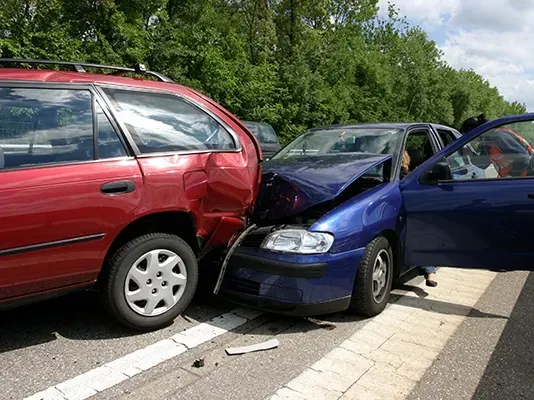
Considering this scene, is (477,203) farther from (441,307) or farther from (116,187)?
(116,187)

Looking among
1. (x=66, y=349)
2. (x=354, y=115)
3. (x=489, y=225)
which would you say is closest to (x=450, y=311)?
(x=489, y=225)

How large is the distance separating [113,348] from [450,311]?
2752mm

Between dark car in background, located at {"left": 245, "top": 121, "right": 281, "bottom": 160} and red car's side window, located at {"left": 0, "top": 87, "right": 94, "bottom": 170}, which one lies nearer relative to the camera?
red car's side window, located at {"left": 0, "top": 87, "right": 94, "bottom": 170}

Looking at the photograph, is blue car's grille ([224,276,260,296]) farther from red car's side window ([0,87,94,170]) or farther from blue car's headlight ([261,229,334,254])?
red car's side window ([0,87,94,170])

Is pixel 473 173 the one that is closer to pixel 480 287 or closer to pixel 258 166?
pixel 480 287

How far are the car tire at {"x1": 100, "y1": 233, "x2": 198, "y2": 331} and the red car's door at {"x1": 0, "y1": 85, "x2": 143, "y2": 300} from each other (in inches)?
6.7

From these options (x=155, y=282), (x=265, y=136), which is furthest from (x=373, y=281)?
(x=265, y=136)

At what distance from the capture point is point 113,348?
128 inches

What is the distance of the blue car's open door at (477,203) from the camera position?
388 cm

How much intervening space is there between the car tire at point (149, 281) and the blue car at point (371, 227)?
360 millimetres

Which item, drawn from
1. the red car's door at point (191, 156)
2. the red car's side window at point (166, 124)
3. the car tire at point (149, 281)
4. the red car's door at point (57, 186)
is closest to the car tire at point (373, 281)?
the red car's door at point (191, 156)

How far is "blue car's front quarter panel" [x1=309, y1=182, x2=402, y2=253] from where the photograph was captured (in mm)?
3625

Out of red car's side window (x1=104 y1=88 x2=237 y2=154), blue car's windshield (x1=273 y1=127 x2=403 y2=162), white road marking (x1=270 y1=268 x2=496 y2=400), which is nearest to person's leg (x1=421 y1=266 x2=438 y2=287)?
white road marking (x1=270 y1=268 x2=496 y2=400)

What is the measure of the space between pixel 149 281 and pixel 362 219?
1.66 meters
